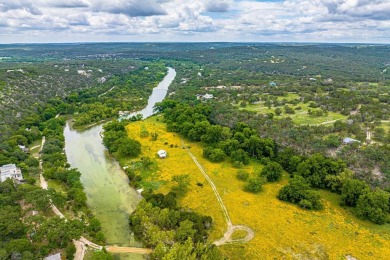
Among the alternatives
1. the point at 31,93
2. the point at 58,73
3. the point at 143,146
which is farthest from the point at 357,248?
the point at 58,73

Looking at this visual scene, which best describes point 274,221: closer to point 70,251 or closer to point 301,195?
point 301,195

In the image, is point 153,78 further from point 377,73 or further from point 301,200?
point 301,200

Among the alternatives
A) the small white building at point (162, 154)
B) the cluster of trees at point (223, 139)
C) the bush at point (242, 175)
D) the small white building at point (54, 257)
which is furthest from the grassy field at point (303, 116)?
the small white building at point (54, 257)

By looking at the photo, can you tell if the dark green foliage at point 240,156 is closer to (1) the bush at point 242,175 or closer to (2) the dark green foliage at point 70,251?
(1) the bush at point 242,175

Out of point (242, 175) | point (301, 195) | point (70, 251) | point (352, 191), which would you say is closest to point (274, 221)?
point (301, 195)

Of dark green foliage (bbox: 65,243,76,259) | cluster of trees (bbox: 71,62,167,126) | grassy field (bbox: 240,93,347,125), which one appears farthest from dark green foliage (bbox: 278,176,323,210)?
cluster of trees (bbox: 71,62,167,126)

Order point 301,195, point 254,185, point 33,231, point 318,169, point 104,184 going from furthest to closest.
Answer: point 104,184 < point 318,169 < point 254,185 < point 301,195 < point 33,231
